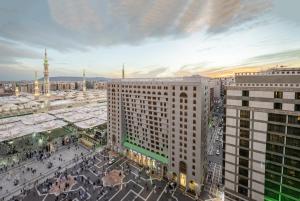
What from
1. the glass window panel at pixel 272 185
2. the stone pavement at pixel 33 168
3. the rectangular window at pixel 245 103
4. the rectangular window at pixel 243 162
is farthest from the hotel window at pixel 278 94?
the stone pavement at pixel 33 168

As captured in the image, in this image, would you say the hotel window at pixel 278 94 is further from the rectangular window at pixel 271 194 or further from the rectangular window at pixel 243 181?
the rectangular window at pixel 243 181

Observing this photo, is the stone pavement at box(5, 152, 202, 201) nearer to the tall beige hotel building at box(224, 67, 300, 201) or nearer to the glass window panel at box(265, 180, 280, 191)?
the tall beige hotel building at box(224, 67, 300, 201)

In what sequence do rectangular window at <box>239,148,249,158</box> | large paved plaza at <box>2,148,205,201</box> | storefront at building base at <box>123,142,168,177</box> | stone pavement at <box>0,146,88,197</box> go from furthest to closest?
storefront at building base at <box>123,142,168,177</box>
stone pavement at <box>0,146,88,197</box>
large paved plaza at <box>2,148,205,201</box>
rectangular window at <box>239,148,249,158</box>

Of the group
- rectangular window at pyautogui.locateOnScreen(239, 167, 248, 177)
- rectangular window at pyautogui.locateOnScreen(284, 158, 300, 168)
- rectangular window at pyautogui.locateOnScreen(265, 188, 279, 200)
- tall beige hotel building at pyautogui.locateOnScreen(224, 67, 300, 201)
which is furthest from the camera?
rectangular window at pyautogui.locateOnScreen(239, 167, 248, 177)

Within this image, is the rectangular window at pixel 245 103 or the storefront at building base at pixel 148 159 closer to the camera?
the rectangular window at pixel 245 103

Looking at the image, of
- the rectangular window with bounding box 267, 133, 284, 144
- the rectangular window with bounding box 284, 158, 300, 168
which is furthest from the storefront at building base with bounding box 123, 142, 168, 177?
the rectangular window with bounding box 284, 158, 300, 168

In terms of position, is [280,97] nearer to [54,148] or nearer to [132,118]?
[132,118]
